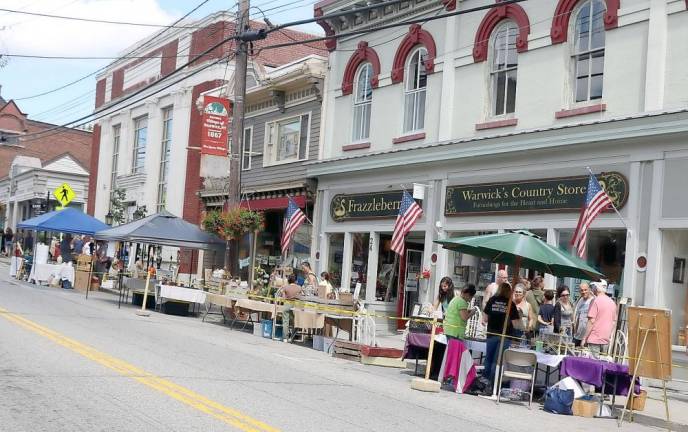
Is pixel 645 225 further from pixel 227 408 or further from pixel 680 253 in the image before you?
pixel 227 408

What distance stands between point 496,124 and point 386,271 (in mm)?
5555

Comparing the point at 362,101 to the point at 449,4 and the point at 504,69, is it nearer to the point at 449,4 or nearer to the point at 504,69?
the point at 449,4

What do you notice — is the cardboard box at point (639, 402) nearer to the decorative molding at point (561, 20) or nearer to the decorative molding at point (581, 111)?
the decorative molding at point (581, 111)

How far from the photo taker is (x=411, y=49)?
858 inches

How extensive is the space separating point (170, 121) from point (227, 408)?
28.9 metres

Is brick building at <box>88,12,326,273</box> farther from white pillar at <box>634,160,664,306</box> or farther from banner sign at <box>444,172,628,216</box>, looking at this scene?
white pillar at <box>634,160,664,306</box>

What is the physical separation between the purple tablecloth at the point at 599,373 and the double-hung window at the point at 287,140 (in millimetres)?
15269

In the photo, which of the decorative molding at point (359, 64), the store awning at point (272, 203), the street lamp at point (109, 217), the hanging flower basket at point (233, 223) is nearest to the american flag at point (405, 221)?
the decorative molding at point (359, 64)

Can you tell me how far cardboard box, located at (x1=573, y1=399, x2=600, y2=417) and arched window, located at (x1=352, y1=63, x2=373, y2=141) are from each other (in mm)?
13098

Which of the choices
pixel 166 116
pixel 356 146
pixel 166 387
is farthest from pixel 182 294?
pixel 166 116

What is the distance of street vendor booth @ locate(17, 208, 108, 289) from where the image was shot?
90.7 feet

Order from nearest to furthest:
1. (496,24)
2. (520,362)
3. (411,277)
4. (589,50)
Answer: (520,362)
(589,50)
(496,24)
(411,277)

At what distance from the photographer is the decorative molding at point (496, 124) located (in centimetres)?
1841

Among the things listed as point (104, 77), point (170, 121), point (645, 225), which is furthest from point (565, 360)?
point (104, 77)
